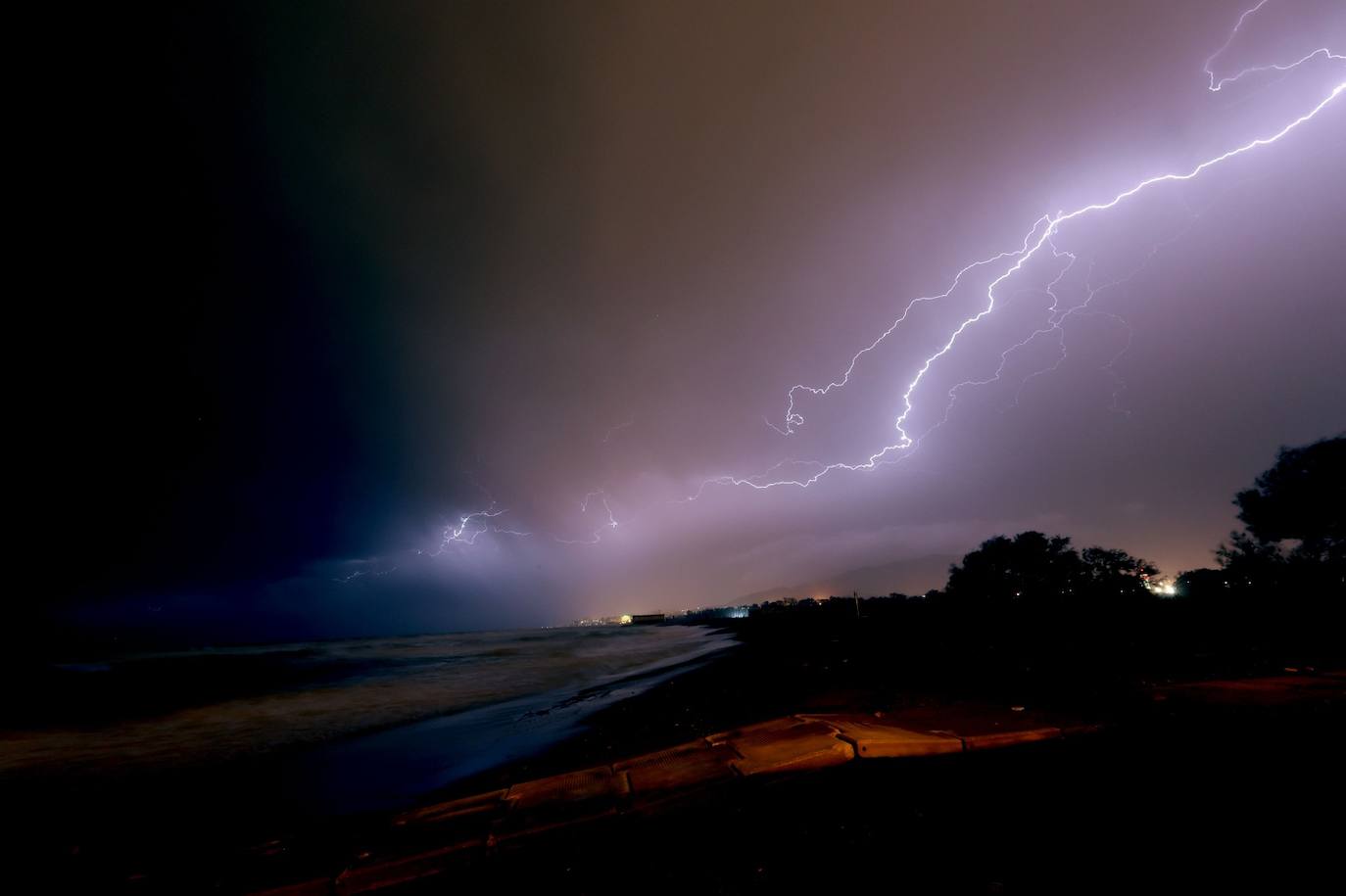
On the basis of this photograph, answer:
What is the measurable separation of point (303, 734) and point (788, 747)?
13.3 meters

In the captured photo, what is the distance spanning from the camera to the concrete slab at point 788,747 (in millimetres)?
3406

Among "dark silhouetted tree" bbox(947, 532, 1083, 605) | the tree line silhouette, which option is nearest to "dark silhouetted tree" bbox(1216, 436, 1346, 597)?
the tree line silhouette

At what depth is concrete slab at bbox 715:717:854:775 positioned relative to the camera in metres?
3.41

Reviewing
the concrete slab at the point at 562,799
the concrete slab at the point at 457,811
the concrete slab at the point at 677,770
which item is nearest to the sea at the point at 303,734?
the concrete slab at the point at 457,811

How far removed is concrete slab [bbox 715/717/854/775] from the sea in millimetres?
4985

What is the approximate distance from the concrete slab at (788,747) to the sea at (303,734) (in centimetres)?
499

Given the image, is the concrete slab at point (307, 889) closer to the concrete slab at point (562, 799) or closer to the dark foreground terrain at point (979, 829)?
the dark foreground terrain at point (979, 829)

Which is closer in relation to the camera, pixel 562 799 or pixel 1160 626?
pixel 562 799

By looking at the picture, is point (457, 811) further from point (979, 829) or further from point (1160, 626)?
point (1160, 626)

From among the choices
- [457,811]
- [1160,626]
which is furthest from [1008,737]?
[1160,626]

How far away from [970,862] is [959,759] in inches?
47.7

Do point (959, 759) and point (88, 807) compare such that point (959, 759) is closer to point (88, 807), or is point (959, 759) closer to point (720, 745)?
point (720, 745)

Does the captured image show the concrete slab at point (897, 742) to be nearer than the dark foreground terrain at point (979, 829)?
No

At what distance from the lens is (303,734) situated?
11109mm
